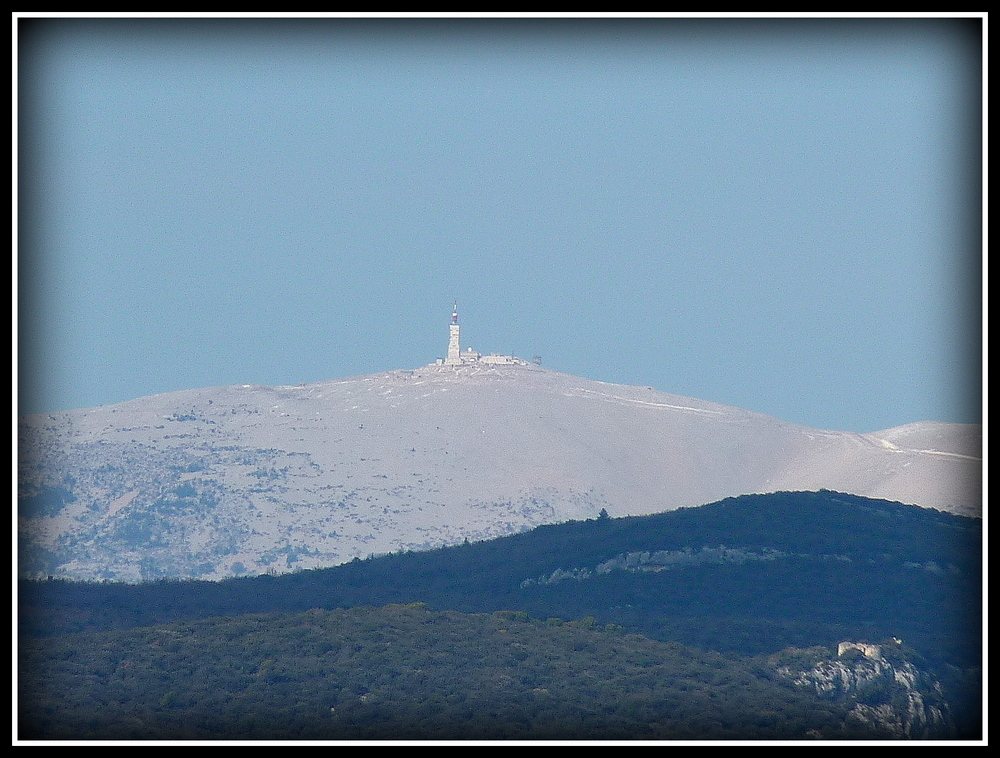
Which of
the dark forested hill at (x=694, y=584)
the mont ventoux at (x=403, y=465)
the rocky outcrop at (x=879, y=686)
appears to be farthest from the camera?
the mont ventoux at (x=403, y=465)

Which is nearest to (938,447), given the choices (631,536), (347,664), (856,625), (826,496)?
(826,496)

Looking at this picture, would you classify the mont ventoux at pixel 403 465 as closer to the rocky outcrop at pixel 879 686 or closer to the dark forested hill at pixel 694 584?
the dark forested hill at pixel 694 584

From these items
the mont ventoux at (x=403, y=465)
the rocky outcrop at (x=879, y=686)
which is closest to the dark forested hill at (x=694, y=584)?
the rocky outcrop at (x=879, y=686)

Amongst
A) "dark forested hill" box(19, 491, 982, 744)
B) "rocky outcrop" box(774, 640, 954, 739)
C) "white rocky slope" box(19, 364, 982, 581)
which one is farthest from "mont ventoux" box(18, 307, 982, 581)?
"rocky outcrop" box(774, 640, 954, 739)

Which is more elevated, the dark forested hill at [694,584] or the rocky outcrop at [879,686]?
the dark forested hill at [694,584]

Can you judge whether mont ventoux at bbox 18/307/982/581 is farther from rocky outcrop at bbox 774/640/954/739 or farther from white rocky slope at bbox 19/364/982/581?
rocky outcrop at bbox 774/640/954/739

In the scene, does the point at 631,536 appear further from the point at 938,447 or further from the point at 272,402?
the point at 272,402
